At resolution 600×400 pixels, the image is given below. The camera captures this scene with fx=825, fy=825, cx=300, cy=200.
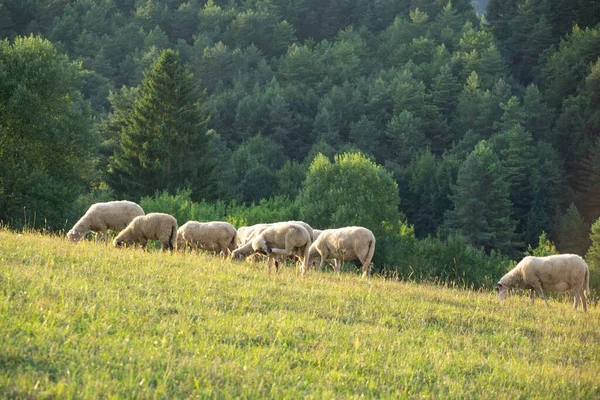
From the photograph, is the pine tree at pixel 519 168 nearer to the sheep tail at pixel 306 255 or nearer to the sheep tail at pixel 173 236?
the sheep tail at pixel 173 236

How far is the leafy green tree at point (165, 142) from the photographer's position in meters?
62.7

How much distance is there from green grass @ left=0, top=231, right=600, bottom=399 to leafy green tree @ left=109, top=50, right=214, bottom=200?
4464 centimetres

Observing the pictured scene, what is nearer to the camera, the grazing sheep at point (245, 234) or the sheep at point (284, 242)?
the sheep at point (284, 242)

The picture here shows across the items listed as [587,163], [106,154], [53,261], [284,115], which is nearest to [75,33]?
[284,115]

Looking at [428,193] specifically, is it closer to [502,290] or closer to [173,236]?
[502,290]

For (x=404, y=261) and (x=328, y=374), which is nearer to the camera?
(x=328, y=374)

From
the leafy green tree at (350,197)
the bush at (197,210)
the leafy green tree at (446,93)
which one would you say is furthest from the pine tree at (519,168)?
the bush at (197,210)

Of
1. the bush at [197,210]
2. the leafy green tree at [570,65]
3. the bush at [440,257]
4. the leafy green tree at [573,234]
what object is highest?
the leafy green tree at [570,65]

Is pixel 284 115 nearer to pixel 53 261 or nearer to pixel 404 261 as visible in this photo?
A: pixel 404 261

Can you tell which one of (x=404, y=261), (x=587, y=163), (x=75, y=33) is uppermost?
(x=75, y=33)

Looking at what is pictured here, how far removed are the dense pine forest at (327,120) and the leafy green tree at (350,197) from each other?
175mm

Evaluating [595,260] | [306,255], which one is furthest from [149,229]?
[595,260]

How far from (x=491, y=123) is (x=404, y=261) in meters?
52.2

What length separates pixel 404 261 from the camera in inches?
2438
